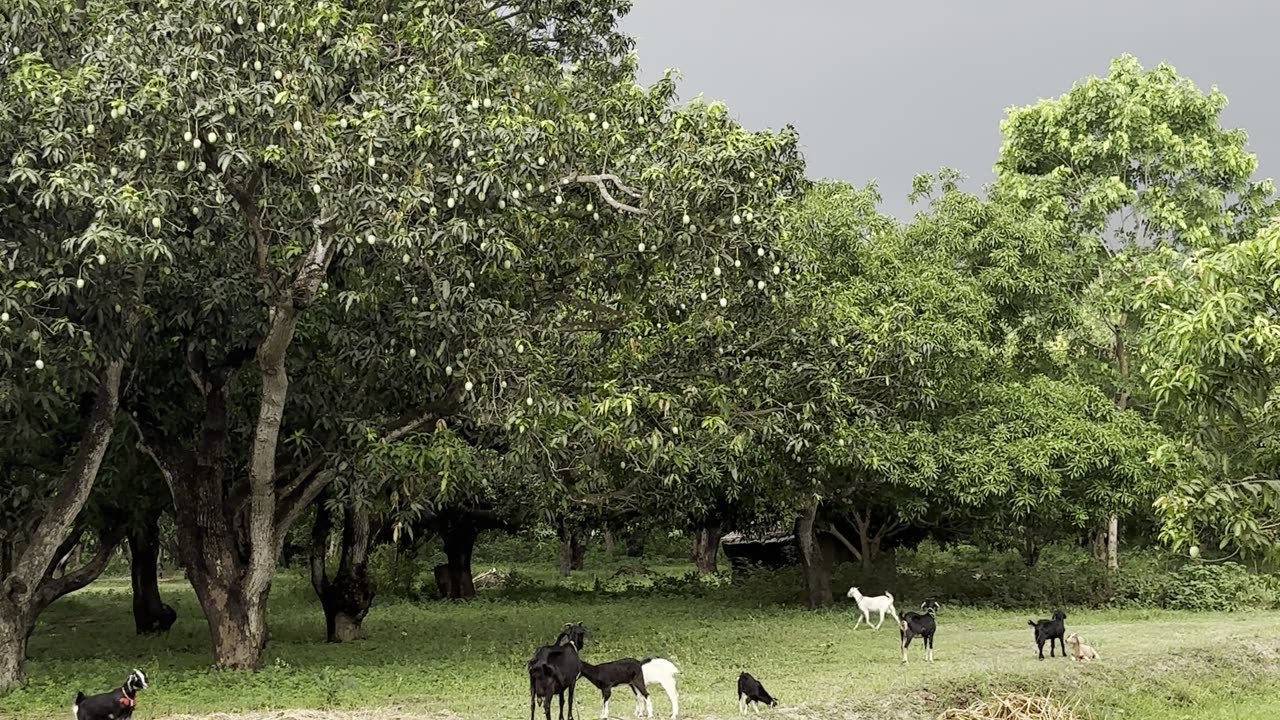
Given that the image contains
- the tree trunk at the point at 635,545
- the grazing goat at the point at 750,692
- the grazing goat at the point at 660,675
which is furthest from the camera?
the tree trunk at the point at 635,545

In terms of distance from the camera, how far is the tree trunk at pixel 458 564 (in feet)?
104

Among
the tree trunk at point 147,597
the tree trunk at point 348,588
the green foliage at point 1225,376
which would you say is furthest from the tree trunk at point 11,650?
Result: the green foliage at point 1225,376

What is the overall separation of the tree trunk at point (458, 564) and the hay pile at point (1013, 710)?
20826 millimetres

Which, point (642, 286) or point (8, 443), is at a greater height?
point (642, 286)

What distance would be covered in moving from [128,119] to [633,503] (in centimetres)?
1622

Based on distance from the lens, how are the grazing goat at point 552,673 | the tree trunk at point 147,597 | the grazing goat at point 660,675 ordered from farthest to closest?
the tree trunk at point 147,597
the grazing goat at point 660,675
the grazing goat at point 552,673

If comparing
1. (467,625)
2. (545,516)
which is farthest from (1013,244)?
(467,625)

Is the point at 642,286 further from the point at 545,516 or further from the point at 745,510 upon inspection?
the point at 745,510

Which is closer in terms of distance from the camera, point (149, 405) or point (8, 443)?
point (8, 443)

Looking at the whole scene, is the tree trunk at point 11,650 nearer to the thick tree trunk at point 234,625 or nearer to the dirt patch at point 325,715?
the thick tree trunk at point 234,625

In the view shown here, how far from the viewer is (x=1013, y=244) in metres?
25.5

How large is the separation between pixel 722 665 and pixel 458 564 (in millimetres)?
17315

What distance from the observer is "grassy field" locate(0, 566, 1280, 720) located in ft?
41.9

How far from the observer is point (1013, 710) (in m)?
12.2
